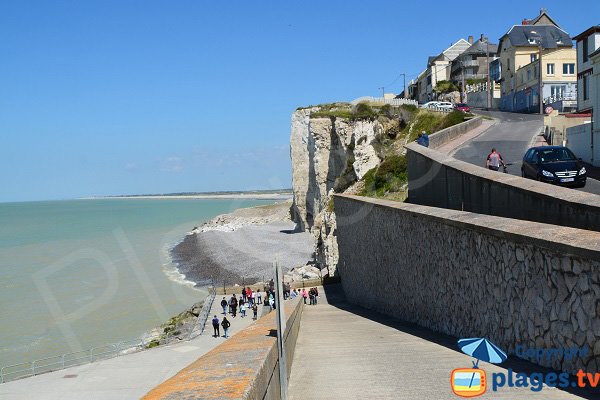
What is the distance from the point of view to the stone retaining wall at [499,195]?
812cm

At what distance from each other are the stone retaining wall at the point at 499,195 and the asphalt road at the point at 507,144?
14.2 feet

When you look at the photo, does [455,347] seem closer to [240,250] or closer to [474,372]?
[474,372]

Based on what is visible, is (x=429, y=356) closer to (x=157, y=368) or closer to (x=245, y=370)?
(x=245, y=370)

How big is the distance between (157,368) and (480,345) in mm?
17290

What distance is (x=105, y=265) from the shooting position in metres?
72.5

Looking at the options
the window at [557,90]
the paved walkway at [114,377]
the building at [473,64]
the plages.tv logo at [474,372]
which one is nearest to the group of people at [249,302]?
the paved walkway at [114,377]

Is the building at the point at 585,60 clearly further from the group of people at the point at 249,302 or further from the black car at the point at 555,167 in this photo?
the group of people at the point at 249,302

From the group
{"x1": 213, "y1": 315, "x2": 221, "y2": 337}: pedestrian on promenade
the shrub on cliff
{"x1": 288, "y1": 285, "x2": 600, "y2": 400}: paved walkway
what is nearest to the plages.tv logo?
{"x1": 288, "y1": 285, "x2": 600, "y2": 400}: paved walkway

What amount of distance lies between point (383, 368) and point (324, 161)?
→ 59.0 metres

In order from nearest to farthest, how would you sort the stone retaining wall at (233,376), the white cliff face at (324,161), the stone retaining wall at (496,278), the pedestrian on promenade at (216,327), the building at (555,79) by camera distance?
the stone retaining wall at (233,376), the stone retaining wall at (496,278), the pedestrian on promenade at (216,327), the white cliff face at (324,161), the building at (555,79)

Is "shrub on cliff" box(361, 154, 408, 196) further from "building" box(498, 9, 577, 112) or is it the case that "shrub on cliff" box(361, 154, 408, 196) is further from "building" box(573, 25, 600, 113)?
"building" box(498, 9, 577, 112)

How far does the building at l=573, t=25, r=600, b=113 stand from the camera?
31.6m

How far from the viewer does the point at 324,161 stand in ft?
217

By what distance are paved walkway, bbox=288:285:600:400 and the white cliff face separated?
29.9 m
